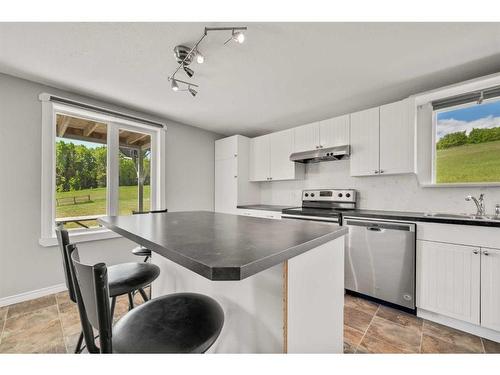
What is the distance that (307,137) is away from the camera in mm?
3289

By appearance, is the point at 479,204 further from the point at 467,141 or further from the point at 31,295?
the point at 31,295

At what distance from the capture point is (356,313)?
82.4 inches

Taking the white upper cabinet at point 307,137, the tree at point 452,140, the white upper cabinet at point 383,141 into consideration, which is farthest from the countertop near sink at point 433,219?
the white upper cabinet at point 307,137

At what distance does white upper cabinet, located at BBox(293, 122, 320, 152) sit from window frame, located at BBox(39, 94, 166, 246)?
2.11 m

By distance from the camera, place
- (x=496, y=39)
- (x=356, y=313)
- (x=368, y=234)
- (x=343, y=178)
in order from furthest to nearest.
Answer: (x=343, y=178)
(x=368, y=234)
(x=356, y=313)
(x=496, y=39)

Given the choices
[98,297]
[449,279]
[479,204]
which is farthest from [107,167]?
[479,204]

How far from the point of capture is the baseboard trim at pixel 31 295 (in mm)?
2158

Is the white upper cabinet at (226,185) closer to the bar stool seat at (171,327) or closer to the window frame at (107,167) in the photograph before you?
the window frame at (107,167)

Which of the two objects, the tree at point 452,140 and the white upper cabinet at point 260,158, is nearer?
the tree at point 452,140

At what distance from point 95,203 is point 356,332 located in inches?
129

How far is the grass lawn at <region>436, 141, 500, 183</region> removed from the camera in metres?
2.17

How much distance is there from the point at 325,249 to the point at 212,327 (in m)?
0.63
